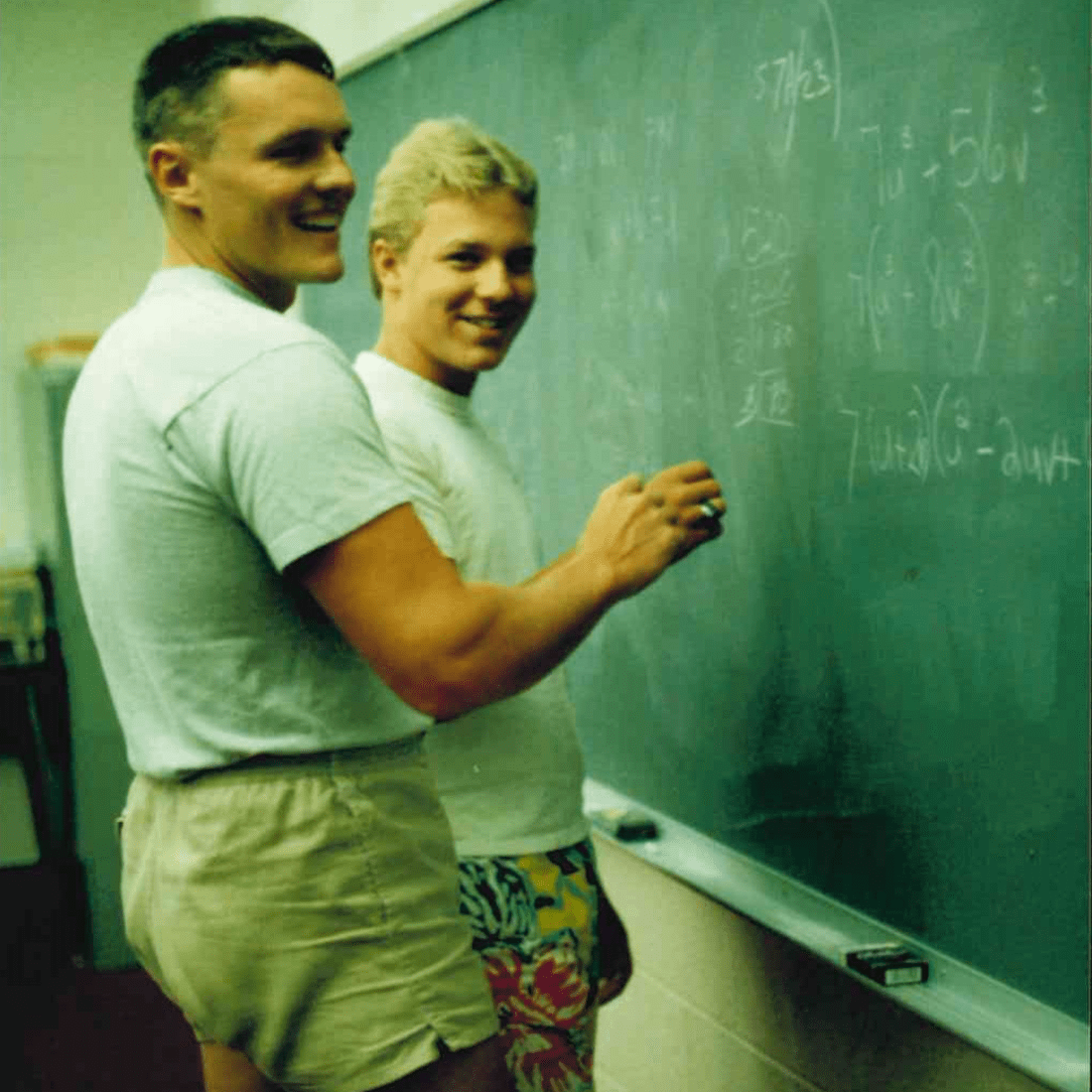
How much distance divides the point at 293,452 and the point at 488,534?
52cm

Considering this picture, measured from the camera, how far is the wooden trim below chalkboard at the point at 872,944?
1.52 m

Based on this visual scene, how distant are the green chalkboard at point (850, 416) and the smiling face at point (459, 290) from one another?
0.29 meters

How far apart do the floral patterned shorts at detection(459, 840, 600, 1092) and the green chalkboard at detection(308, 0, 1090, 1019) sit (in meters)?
0.33

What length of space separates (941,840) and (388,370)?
2.54ft

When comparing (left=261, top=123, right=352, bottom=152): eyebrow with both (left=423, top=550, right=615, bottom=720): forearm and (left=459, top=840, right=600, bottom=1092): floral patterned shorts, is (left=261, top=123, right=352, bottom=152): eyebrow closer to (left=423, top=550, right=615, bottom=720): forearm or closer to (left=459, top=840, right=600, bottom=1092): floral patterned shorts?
(left=423, top=550, right=615, bottom=720): forearm

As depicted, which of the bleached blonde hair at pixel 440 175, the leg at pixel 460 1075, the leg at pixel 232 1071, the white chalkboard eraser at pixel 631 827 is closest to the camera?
the leg at pixel 460 1075

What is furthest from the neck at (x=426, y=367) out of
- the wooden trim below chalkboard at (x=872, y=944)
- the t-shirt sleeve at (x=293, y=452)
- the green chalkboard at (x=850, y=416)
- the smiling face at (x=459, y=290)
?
the wooden trim below chalkboard at (x=872, y=944)

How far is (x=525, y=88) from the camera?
248 cm

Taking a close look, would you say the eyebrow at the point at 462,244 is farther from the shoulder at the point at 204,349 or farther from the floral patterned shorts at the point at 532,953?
the floral patterned shorts at the point at 532,953

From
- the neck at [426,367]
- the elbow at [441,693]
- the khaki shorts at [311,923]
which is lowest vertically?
the khaki shorts at [311,923]

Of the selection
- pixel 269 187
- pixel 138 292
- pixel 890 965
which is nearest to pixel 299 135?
pixel 269 187

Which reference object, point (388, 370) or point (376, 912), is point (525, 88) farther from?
point (376, 912)

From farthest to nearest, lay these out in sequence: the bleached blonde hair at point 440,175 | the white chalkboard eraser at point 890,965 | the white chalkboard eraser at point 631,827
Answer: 1. the white chalkboard eraser at point 631,827
2. the bleached blonde hair at point 440,175
3. the white chalkboard eraser at point 890,965

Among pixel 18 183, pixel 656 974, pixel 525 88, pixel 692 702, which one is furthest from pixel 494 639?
pixel 18 183
